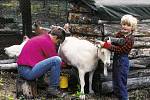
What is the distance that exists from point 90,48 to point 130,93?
157cm

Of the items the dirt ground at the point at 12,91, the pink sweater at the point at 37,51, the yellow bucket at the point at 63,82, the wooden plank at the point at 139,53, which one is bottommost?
the dirt ground at the point at 12,91

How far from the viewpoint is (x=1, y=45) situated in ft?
42.5

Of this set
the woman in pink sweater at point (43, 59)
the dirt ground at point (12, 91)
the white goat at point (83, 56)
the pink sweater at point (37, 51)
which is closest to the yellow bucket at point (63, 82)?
the white goat at point (83, 56)

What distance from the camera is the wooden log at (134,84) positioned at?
877 centimetres

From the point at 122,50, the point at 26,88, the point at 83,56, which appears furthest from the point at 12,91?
the point at 122,50

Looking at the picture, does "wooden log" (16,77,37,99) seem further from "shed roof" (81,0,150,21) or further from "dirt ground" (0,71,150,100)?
"shed roof" (81,0,150,21)

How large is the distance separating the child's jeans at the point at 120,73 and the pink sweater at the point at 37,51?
1251 mm

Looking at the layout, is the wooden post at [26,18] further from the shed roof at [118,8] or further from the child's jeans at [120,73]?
the child's jeans at [120,73]

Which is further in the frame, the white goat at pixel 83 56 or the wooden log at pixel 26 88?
the white goat at pixel 83 56

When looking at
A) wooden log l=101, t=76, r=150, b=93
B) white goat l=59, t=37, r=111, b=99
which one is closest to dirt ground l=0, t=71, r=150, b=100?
wooden log l=101, t=76, r=150, b=93

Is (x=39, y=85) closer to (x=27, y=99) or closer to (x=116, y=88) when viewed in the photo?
(x=27, y=99)

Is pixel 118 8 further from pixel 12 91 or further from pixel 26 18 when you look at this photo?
pixel 26 18

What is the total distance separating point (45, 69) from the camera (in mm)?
7926

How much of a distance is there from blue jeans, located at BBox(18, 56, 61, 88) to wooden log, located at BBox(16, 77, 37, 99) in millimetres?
144
